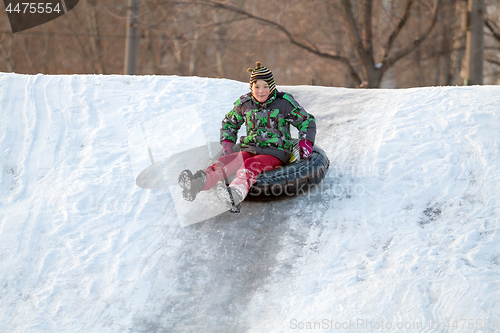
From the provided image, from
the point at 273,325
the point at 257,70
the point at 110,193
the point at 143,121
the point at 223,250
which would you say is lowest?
the point at 273,325

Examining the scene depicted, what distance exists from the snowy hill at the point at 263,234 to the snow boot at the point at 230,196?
24cm

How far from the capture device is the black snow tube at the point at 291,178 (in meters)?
3.83

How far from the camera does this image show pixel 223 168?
3.90 m

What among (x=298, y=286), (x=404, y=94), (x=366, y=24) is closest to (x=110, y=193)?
(x=298, y=286)

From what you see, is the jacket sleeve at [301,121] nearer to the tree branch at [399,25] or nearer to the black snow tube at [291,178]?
the black snow tube at [291,178]

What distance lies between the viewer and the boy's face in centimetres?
408

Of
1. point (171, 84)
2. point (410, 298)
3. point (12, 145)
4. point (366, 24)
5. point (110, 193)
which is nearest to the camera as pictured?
point (410, 298)

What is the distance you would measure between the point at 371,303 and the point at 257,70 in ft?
→ 7.31

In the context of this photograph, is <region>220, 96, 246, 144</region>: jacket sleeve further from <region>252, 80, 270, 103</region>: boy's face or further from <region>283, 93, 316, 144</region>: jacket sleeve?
<region>283, 93, 316, 144</region>: jacket sleeve

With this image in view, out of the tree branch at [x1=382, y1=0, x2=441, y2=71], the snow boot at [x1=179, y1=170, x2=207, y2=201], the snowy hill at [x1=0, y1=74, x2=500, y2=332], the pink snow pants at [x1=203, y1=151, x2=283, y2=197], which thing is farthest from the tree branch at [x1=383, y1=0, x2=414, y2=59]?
the snow boot at [x1=179, y1=170, x2=207, y2=201]

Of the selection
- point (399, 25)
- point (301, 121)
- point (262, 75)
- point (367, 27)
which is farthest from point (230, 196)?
point (367, 27)

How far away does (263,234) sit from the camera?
12.1 feet

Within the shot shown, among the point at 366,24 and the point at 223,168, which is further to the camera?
the point at 366,24

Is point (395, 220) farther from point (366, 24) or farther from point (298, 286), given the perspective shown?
point (366, 24)
